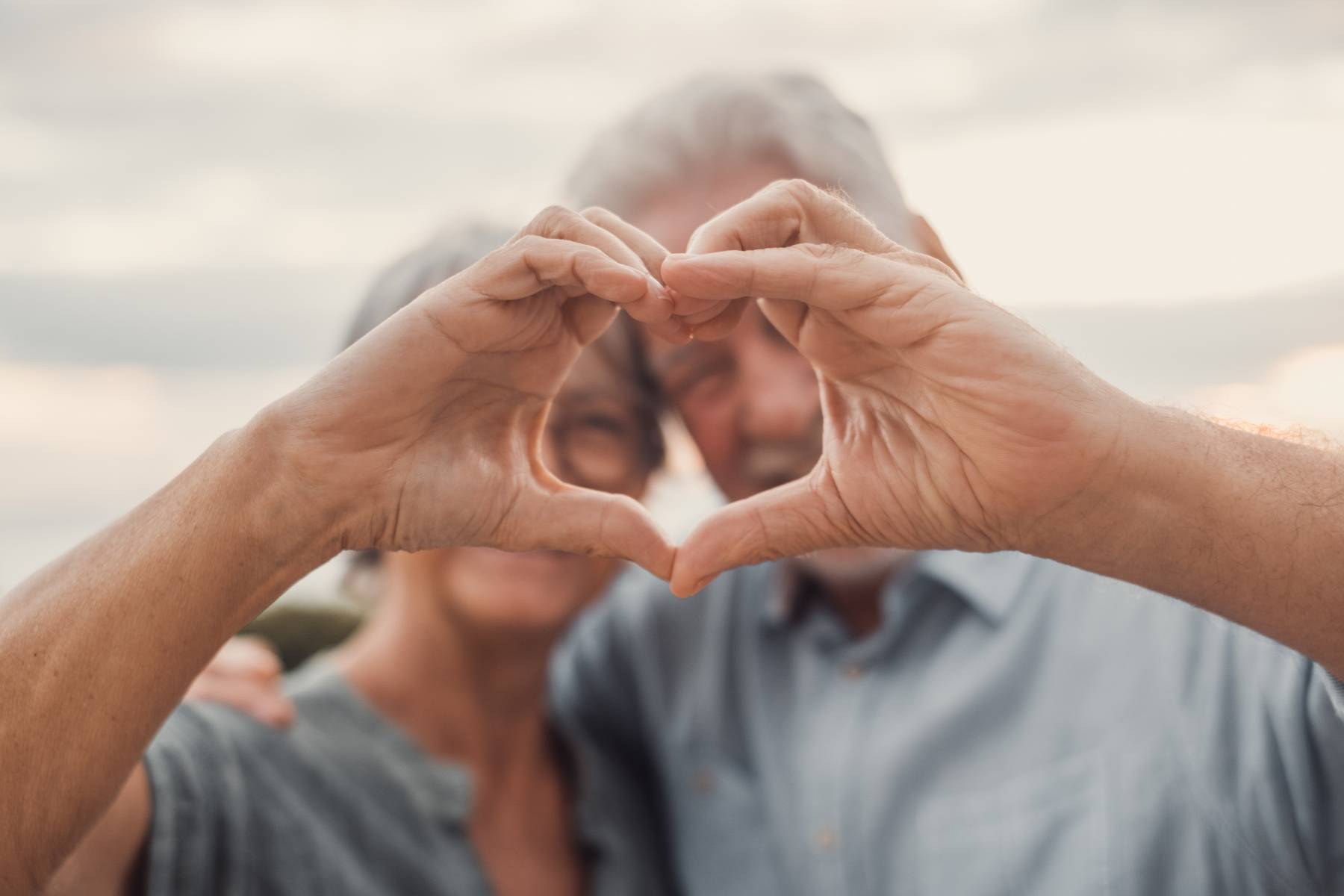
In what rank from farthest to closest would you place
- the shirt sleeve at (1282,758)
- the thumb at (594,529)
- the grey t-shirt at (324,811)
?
the grey t-shirt at (324,811) → the shirt sleeve at (1282,758) → the thumb at (594,529)

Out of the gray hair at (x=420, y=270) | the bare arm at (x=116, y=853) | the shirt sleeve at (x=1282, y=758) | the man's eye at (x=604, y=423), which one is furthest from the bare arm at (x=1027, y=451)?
the gray hair at (x=420, y=270)

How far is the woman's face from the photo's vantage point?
2.76m

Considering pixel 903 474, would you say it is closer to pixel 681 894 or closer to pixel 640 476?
pixel 640 476

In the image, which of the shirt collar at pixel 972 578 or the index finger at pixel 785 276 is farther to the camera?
the shirt collar at pixel 972 578

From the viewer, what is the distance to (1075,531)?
156 centimetres

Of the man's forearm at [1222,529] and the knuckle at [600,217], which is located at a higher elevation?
the knuckle at [600,217]

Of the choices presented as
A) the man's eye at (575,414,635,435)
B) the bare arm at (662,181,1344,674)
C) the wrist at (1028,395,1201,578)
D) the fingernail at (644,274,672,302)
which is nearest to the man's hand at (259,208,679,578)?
the fingernail at (644,274,672,302)

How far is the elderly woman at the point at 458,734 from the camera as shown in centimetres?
237

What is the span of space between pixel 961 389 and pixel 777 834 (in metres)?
1.67

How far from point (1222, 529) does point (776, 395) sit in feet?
4.53

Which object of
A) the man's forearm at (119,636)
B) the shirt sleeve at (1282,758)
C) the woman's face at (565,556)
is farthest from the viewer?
the woman's face at (565,556)

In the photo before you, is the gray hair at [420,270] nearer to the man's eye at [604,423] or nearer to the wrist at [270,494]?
the man's eye at [604,423]

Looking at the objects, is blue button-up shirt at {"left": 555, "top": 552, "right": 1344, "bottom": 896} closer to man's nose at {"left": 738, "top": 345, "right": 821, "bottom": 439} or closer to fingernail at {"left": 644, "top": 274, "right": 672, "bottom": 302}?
man's nose at {"left": 738, "top": 345, "right": 821, "bottom": 439}

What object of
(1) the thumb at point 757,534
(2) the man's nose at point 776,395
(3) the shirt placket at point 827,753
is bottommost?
(3) the shirt placket at point 827,753
